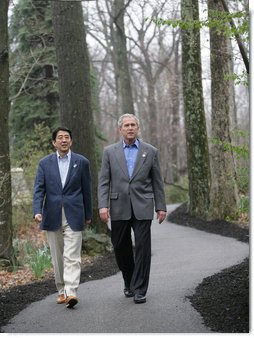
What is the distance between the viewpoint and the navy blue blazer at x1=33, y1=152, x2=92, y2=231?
22.7 feet

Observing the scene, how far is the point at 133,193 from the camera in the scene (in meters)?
6.78

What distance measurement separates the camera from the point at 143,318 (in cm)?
601

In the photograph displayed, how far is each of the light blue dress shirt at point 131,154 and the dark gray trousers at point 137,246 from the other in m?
0.54

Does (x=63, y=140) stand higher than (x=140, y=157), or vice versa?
(x=63, y=140)

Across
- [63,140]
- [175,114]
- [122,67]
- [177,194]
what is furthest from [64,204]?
[175,114]

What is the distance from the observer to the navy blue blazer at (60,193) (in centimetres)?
693

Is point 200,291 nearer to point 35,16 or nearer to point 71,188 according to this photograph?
point 71,188

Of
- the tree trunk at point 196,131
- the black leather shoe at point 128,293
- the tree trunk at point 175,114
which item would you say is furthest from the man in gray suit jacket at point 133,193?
the tree trunk at point 175,114

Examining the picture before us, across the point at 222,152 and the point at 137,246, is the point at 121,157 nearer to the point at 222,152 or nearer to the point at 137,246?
the point at 137,246

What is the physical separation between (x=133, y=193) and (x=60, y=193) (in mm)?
811

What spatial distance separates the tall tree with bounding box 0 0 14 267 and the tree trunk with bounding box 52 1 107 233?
90.2 inches

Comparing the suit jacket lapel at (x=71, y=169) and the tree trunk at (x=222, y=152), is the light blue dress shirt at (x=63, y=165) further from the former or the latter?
the tree trunk at (x=222, y=152)

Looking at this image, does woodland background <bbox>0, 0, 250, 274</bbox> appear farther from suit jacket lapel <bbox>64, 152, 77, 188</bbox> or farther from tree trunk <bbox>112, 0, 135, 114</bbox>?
suit jacket lapel <bbox>64, 152, 77, 188</bbox>

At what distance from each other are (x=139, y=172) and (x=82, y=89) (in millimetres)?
5429
